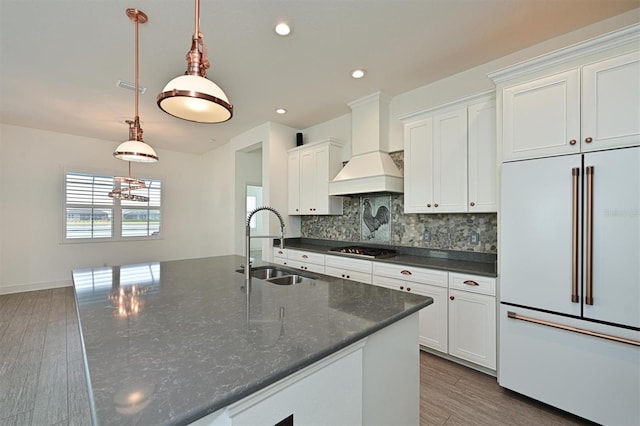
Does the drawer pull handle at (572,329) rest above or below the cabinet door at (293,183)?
below

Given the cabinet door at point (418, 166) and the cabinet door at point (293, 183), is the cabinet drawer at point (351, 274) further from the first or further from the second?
the cabinet door at point (293, 183)

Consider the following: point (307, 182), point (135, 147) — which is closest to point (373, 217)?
point (307, 182)

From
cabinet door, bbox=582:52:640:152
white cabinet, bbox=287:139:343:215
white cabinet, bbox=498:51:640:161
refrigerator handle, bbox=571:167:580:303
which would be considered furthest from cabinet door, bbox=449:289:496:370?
white cabinet, bbox=287:139:343:215

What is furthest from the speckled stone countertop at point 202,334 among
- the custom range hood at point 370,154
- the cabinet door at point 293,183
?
the cabinet door at point 293,183

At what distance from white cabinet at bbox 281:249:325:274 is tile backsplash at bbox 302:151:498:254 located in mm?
629

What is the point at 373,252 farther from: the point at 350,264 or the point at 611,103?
the point at 611,103

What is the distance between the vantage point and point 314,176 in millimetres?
4215

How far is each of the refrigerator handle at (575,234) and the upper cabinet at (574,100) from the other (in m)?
0.23

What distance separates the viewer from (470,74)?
2934mm

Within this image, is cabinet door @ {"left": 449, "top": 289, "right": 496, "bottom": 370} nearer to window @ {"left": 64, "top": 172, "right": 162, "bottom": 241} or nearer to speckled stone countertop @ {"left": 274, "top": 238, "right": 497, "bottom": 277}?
speckled stone countertop @ {"left": 274, "top": 238, "right": 497, "bottom": 277}

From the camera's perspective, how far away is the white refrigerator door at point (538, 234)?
73.6 inches

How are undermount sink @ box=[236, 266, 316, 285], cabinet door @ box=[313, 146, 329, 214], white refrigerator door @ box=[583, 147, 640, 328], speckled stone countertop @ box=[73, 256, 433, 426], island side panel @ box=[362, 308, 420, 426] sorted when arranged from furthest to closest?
cabinet door @ box=[313, 146, 329, 214] → undermount sink @ box=[236, 266, 316, 285] → white refrigerator door @ box=[583, 147, 640, 328] → island side panel @ box=[362, 308, 420, 426] → speckled stone countertop @ box=[73, 256, 433, 426]

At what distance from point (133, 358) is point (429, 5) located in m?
2.67

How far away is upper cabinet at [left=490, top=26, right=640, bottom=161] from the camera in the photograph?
5.65ft
